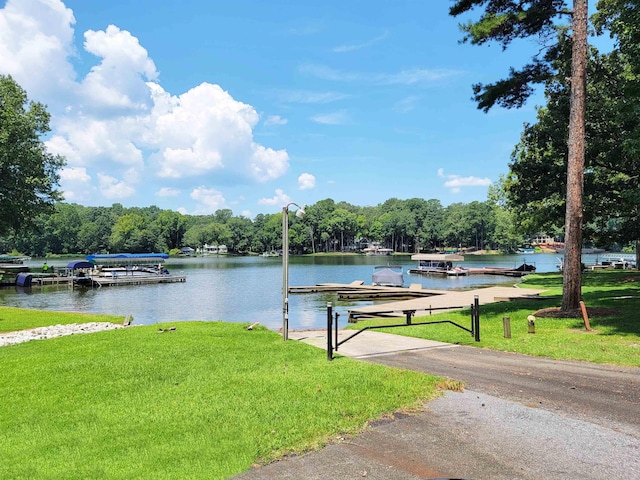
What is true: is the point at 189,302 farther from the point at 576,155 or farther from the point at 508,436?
the point at 508,436

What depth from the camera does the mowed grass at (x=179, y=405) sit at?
15.8 feet

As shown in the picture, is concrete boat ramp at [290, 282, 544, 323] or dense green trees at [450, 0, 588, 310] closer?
dense green trees at [450, 0, 588, 310]

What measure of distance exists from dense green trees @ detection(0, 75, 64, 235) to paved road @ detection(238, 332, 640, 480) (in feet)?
163

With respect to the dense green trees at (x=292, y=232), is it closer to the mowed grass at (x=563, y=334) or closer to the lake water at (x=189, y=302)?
the lake water at (x=189, y=302)

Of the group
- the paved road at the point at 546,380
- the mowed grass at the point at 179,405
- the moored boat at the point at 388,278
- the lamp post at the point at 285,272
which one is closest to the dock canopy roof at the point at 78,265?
the moored boat at the point at 388,278

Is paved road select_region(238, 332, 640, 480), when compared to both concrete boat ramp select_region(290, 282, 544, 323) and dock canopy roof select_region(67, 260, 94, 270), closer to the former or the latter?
concrete boat ramp select_region(290, 282, 544, 323)

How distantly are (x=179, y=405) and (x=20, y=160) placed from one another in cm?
4889

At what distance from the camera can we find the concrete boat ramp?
73.8 ft

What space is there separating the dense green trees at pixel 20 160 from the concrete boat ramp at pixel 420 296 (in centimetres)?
2995

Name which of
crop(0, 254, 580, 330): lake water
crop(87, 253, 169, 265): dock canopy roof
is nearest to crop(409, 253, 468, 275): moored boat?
crop(0, 254, 580, 330): lake water

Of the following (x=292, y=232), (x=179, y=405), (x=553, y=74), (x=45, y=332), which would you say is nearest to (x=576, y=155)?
(x=553, y=74)

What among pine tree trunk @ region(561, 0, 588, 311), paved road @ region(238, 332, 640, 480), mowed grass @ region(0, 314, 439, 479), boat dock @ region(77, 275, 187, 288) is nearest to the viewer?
paved road @ region(238, 332, 640, 480)

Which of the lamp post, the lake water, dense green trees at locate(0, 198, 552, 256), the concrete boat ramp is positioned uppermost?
dense green trees at locate(0, 198, 552, 256)

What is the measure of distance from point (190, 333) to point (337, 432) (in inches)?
326
